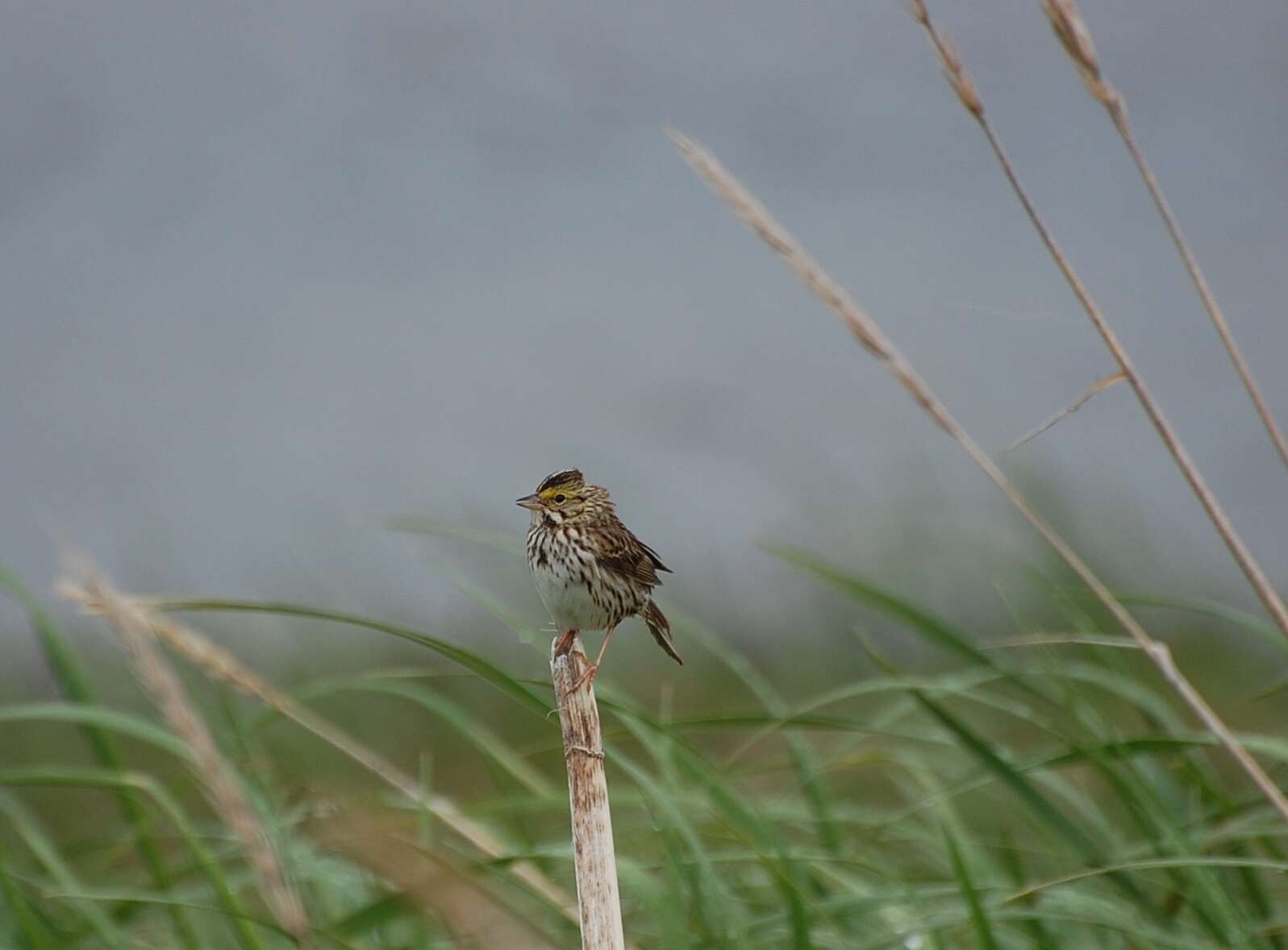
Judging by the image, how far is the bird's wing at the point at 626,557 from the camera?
11.4 ft

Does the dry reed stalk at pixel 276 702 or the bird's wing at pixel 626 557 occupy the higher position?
the bird's wing at pixel 626 557

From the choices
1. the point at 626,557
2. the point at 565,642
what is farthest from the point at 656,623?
the point at 565,642

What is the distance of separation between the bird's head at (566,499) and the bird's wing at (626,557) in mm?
115

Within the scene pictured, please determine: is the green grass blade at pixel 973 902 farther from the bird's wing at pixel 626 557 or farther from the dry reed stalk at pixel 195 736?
the dry reed stalk at pixel 195 736

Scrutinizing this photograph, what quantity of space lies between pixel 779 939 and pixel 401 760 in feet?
15.4

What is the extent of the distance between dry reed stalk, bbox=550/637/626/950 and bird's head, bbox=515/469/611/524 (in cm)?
114

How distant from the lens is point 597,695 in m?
3.09

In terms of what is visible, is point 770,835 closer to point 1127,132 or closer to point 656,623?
point 656,623

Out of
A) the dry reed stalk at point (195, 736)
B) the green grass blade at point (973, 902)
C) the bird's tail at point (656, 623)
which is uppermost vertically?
the bird's tail at point (656, 623)

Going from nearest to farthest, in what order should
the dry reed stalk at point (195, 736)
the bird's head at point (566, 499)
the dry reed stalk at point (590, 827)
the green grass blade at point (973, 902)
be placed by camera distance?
the dry reed stalk at point (195, 736), the dry reed stalk at point (590, 827), the green grass blade at point (973, 902), the bird's head at point (566, 499)

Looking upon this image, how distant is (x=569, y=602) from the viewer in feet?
10.9

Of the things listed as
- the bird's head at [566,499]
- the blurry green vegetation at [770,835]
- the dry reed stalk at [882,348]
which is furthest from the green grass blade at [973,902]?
the bird's head at [566,499]

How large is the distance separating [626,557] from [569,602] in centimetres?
26

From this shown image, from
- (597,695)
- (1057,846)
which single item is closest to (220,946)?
(597,695)
